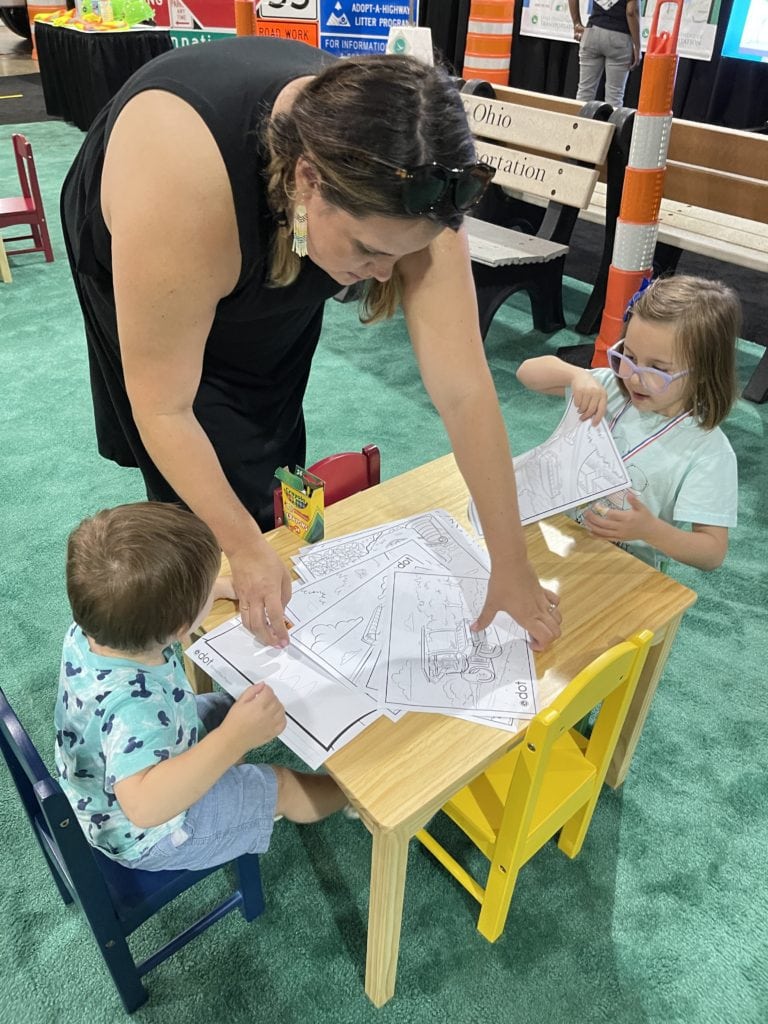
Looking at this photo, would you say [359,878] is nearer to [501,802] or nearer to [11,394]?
[501,802]

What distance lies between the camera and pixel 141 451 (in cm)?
143

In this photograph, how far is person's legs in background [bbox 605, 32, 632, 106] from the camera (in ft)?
17.3

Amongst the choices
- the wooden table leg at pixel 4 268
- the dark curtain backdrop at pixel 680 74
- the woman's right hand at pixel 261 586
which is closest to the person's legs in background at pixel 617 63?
the dark curtain backdrop at pixel 680 74

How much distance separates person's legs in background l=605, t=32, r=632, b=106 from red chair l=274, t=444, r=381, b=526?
481cm

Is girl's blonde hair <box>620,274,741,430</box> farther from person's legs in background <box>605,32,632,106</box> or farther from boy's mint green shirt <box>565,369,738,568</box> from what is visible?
person's legs in background <box>605,32,632,106</box>

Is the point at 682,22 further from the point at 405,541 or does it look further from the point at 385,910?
the point at 385,910

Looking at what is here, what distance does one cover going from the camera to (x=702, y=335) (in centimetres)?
135

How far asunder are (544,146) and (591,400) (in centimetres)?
230

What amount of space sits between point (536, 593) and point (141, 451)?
0.76 meters

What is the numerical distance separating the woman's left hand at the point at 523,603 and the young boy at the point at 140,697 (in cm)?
35

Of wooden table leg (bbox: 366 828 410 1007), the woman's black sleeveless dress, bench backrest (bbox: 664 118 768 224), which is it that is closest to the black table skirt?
bench backrest (bbox: 664 118 768 224)

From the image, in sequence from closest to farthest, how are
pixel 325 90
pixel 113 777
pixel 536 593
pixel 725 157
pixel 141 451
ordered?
pixel 325 90 → pixel 113 777 → pixel 536 593 → pixel 141 451 → pixel 725 157

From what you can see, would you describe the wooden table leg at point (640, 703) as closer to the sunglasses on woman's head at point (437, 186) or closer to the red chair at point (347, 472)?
the red chair at point (347, 472)

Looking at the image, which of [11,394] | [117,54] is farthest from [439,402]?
[117,54]
